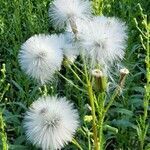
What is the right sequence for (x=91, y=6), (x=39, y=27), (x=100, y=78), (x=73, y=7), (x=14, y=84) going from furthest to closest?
(x=39, y=27) → (x=14, y=84) → (x=91, y=6) → (x=73, y=7) → (x=100, y=78)

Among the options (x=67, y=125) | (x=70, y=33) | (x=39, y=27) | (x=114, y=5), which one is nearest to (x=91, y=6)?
(x=70, y=33)

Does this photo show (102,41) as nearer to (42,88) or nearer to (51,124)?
(51,124)

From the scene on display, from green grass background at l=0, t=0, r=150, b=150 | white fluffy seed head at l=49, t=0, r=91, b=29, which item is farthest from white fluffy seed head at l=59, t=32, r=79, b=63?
green grass background at l=0, t=0, r=150, b=150

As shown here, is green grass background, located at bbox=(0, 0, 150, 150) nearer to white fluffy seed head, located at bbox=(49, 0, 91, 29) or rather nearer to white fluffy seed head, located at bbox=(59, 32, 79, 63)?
white fluffy seed head, located at bbox=(49, 0, 91, 29)

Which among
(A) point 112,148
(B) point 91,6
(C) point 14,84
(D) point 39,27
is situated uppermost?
(B) point 91,6

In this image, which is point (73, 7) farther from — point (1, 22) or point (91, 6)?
point (1, 22)

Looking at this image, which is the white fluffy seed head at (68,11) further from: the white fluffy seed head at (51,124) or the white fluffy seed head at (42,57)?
the white fluffy seed head at (51,124)
